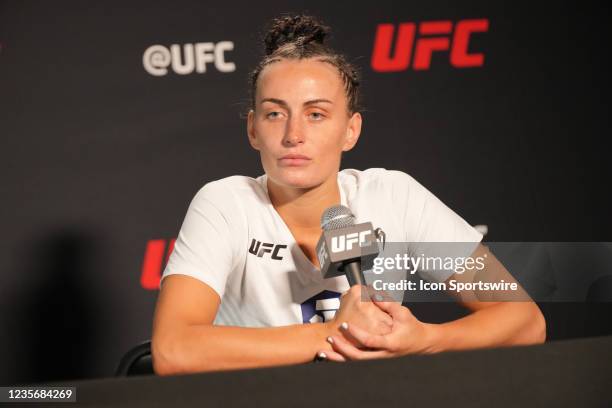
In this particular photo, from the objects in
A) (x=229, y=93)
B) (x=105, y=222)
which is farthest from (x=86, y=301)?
(x=229, y=93)

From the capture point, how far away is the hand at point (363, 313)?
111 cm

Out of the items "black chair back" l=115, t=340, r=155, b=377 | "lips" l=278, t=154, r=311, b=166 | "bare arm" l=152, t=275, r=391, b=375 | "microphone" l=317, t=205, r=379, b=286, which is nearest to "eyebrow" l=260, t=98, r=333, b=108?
"lips" l=278, t=154, r=311, b=166

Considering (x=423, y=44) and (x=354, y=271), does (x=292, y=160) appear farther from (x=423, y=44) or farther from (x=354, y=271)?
(x=423, y=44)

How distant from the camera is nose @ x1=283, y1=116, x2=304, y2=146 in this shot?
1365 mm

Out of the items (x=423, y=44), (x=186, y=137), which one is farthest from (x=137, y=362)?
(x=423, y=44)

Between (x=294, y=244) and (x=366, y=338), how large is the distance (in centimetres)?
43

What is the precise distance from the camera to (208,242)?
139 centimetres

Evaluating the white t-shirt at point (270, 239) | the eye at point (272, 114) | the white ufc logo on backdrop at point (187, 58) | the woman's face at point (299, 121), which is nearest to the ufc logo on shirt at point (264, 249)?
the white t-shirt at point (270, 239)

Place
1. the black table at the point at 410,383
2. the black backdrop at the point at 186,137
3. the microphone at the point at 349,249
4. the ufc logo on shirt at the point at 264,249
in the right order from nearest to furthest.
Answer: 1. the black table at the point at 410,383
2. the microphone at the point at 349,249
3. the ufc logo on shirt at the point at 264,249
4. the black backdrop at the point at 186,137

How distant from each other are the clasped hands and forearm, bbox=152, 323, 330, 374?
25 millimetres

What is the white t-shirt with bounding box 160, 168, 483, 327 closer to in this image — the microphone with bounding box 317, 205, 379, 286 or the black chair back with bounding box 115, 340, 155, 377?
the black chair back with bounding box 115, 340, 155, 377

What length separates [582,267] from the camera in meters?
2.44

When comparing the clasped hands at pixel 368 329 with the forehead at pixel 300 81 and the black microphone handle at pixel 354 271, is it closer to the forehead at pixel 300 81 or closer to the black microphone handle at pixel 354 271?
the black microphone handle at pixel 354 271

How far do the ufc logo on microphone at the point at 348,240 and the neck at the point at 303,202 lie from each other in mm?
400
